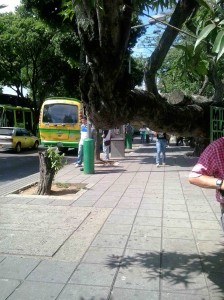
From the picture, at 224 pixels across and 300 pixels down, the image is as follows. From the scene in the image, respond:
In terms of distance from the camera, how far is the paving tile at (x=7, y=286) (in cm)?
394

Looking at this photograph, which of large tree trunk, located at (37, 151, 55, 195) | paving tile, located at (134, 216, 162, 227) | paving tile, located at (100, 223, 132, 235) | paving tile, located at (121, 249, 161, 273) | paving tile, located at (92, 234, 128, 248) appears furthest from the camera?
large tree trunk, located at (37, 151, 55, 195)

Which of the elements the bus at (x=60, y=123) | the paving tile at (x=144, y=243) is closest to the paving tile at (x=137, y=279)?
the paving tile at (x=144, y=243)

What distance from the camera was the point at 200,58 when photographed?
99.3 inches

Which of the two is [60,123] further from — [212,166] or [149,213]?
[212,166]

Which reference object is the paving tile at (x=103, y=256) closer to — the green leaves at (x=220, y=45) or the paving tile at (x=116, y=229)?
the paving tile at (x=116, y=229)

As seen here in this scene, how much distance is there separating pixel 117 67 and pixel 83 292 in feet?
7.96

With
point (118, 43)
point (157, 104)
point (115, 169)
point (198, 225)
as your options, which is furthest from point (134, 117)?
point (115, 169)

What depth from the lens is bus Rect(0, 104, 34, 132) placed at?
95.4 ft

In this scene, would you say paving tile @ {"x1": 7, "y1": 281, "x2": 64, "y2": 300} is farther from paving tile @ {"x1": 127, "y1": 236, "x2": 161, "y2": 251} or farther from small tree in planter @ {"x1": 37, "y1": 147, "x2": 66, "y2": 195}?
small tree in planter @ {"x1": 37, "y1": 147, "x2": 66, "y2": 195}

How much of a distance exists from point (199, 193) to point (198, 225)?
2978 millimetres

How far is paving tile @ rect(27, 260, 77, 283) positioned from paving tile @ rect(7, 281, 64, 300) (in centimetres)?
12

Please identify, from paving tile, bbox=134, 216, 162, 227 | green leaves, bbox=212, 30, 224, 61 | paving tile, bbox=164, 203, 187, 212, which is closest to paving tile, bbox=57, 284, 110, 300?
paving tile, bbox=134, 216, 162, 227

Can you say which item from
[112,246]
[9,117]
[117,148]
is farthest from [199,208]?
[9,117]

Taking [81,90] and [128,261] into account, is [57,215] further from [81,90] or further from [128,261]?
[81,90]
